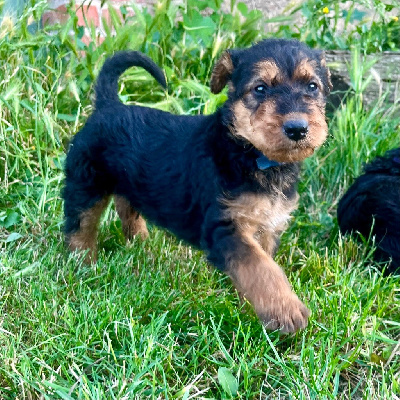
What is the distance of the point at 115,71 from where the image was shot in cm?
370

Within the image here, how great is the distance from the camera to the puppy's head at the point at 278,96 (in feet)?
8.64

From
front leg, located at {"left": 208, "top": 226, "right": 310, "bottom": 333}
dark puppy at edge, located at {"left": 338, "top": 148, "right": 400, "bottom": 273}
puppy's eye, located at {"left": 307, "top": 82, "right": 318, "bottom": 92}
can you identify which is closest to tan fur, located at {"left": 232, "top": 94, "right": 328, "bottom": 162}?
puppy's eye, located at {"left": 307, "top": 82, "right": 318, "bottom": 92}

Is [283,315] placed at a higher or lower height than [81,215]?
higher

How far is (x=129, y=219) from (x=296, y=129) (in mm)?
1687

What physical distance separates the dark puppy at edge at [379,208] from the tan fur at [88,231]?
1.54m

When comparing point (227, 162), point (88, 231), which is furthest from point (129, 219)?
point (227, 162)

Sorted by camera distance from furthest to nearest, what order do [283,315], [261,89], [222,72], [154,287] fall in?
[222,72], [154,287], [261,89], [283,315]

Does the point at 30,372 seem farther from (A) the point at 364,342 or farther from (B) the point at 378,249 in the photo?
(B) the point at 378,249

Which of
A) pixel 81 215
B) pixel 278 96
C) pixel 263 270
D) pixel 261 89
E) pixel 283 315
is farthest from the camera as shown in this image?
pixel 81 215

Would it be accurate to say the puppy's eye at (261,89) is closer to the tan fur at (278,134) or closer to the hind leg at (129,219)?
the tan fur at (278,134)

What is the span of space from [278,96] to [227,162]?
408 mm

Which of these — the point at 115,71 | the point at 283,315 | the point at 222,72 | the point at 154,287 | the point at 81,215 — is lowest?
the point at 81,215

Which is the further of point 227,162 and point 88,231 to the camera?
point 88,231

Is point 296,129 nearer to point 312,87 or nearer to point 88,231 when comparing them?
point 312,87
